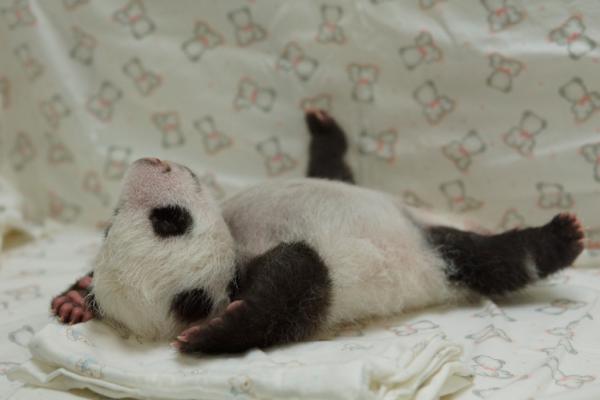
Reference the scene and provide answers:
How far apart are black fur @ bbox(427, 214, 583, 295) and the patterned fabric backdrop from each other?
0.38m

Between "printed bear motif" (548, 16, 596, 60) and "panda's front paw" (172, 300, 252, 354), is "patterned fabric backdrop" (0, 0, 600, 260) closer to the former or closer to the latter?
"printed bear motif" (548, 16, 596, 60)

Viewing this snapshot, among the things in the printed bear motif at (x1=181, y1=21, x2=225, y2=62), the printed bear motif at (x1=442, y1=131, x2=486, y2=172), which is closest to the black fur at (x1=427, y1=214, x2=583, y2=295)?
the printed bear motif at (x1=442, y1=131, x2=486, y2=172)

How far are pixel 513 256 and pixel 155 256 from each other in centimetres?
113

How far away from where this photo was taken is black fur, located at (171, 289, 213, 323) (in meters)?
1.87

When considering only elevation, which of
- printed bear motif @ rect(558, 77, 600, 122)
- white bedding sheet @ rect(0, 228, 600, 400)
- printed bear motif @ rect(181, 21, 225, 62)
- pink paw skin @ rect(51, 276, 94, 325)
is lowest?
white bedding sheet @ rect(0, 228, 600, 400)

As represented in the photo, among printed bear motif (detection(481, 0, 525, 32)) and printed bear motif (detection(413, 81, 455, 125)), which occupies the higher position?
printed bear motif (detection(481, 0, 525, 32))

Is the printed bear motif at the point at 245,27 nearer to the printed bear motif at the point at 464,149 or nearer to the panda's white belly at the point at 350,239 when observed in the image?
the panda's white belly at the point at 350,239

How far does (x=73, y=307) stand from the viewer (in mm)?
1958

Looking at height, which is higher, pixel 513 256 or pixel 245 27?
pixel 245 27

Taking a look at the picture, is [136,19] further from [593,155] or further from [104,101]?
[593,155]

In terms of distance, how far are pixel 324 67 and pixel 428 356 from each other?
1.45 metres

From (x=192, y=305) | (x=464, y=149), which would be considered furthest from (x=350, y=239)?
(x=464, y=149)

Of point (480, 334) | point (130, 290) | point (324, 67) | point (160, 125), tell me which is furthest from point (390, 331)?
point (160, 125)

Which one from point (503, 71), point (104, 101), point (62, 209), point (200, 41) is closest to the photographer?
point (503, 71)
